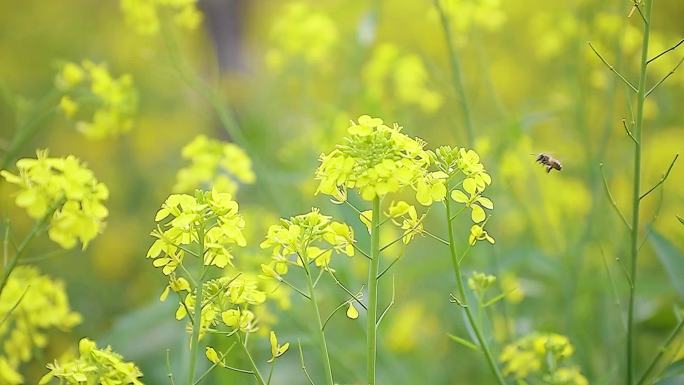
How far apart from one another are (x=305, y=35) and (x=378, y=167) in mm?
1750

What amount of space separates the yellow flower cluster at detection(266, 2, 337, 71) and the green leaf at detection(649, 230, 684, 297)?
4.27 feet

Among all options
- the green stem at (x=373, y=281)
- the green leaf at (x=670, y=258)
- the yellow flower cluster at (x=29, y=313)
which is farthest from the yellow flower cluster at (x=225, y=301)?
the green leaf at (x=670, y=258)

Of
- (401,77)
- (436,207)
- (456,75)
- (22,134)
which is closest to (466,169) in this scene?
(456,75)

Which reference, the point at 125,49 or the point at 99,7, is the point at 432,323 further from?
the point at 99,7

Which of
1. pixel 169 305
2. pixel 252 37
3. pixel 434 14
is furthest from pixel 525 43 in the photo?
pixel 169 305

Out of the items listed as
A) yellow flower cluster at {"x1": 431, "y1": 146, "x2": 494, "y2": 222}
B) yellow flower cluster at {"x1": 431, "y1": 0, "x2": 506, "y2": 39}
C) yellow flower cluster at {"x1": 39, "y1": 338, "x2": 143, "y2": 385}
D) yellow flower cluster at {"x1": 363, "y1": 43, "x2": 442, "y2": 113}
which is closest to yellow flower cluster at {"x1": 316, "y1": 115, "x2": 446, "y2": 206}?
yellow flower cluster at {"x1": 431, "y1": 146, "x2": 494, "y2": 222}

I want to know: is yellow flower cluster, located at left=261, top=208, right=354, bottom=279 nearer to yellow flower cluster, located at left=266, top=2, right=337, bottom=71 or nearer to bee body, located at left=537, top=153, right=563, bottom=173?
bee body, located at left=537, top=153, right=563, bottom=173

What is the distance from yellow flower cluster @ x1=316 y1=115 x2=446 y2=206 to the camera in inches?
49.9

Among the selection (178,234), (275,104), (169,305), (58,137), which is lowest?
(178,234)

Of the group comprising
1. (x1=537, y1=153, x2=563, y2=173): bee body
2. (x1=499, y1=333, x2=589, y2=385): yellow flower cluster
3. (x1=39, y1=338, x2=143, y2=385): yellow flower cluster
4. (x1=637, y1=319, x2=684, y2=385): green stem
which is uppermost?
(x1=537, y1=153, x2=563, y2=173): bee body

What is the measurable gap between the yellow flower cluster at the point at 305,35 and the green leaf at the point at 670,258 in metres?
1.30

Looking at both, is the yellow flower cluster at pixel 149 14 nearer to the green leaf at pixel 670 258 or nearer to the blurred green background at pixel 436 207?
the blurred green background at pixel 436 207

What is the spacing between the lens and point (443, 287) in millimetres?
3238

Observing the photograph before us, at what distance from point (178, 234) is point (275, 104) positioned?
7.97 feet
